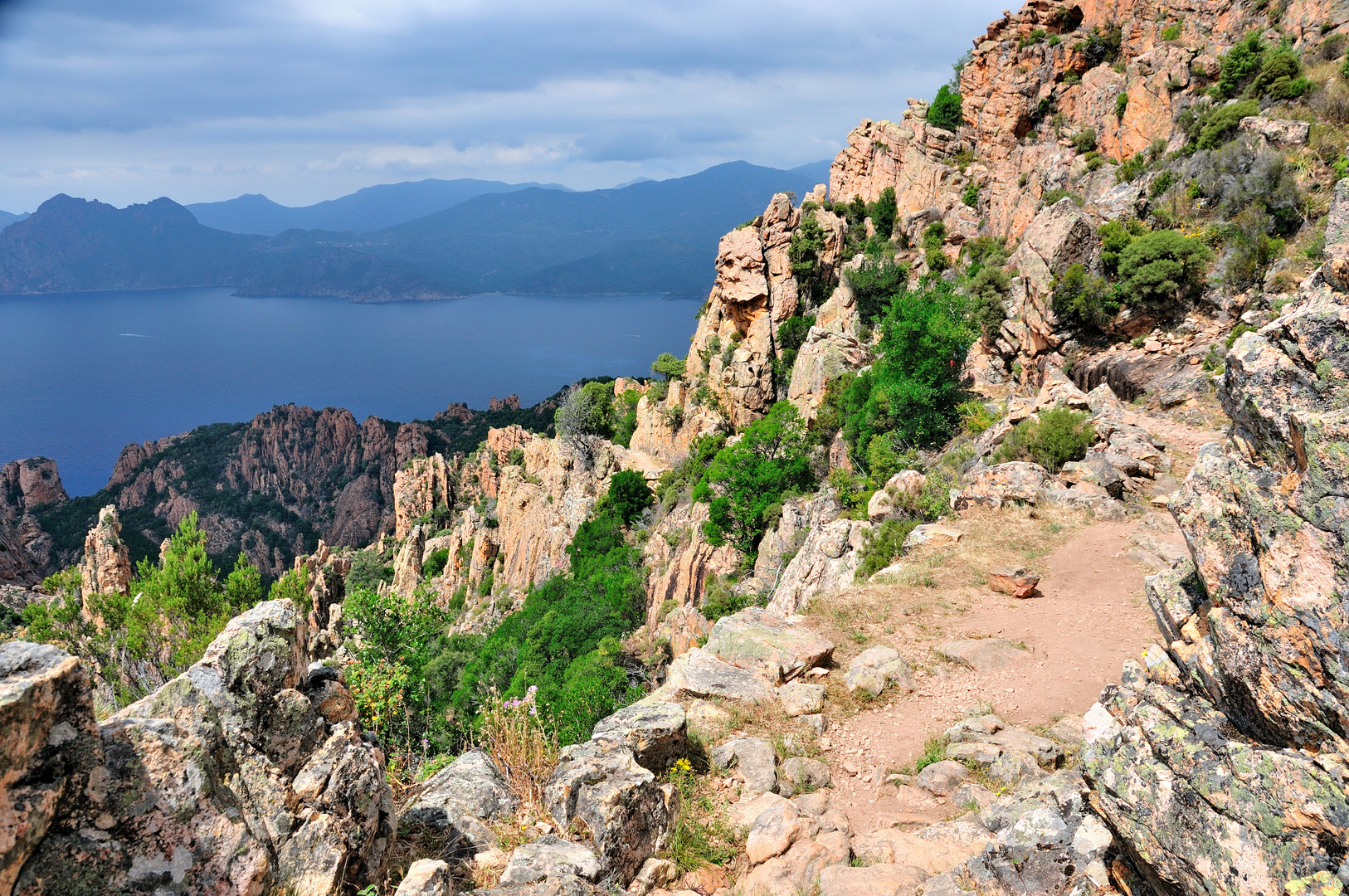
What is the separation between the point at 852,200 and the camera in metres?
47.5

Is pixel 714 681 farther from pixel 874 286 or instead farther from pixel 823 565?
pixel 874 286

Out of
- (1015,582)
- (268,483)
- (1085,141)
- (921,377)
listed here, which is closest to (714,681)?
(1015,582)

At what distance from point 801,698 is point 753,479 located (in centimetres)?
2052

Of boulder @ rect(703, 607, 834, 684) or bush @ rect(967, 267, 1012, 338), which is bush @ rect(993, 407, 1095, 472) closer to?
boulder @ rect(703, 607, 834, 684)

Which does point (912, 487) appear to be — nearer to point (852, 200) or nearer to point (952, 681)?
point (952, 681)

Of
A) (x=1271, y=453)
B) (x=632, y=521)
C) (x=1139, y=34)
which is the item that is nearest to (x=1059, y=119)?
(x=1139, y=34)

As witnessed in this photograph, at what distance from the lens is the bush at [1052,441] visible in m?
16.8

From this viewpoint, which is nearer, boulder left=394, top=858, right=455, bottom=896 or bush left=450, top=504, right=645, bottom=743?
boulder left=394, top=858, right=455, bottom=896

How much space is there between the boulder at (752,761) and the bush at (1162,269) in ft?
73.0

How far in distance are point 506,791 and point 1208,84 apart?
3875 centimetres

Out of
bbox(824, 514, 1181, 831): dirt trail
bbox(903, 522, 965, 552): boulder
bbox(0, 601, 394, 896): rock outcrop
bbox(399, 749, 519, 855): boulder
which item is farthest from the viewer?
bbox(903, 522, 965, 552): boulder

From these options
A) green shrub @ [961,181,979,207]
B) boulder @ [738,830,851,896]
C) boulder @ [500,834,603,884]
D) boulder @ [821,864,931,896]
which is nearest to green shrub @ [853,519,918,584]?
boulder @ [738,830,851,896]

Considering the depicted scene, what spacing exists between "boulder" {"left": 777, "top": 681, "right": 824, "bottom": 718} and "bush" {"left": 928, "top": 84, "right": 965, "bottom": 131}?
1847 inches

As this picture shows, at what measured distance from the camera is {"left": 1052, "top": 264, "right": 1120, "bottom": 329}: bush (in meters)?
23.4
